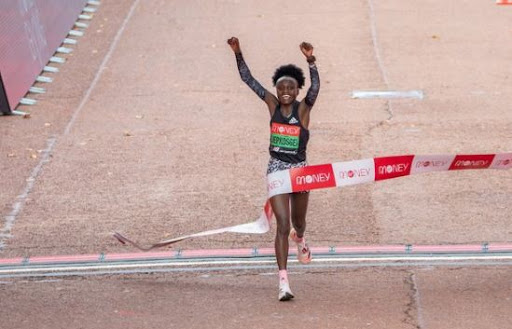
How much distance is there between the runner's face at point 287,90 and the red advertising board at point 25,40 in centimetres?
782

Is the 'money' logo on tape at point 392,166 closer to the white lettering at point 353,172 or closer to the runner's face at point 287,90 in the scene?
the white lettering at point 353,172

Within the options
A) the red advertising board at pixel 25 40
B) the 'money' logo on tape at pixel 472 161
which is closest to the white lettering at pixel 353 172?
the 'money' logo on tape at pixel 472 161

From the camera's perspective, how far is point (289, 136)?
338 inches

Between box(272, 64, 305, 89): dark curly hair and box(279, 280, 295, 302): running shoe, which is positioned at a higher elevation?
box(272, 64, 305, 89): dark curly hair

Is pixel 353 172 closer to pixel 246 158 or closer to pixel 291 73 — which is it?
pixel 291 73

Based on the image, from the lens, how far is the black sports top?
857 centimetres

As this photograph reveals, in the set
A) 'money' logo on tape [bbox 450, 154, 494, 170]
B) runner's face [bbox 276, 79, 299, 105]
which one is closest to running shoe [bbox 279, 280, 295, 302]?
runner's face [bbox 276, 79, 299, 105]

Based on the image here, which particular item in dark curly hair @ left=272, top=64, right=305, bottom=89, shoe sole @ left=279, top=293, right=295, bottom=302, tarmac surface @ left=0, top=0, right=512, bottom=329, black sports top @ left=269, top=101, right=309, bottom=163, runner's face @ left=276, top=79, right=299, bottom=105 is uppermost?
dark curly hair @ left=272, top=64, right=305, bottom=89

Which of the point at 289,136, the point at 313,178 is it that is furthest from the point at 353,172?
the point at 289,136

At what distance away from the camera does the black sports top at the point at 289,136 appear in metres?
8.57

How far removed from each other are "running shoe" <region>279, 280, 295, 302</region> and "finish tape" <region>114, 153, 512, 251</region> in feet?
2.36

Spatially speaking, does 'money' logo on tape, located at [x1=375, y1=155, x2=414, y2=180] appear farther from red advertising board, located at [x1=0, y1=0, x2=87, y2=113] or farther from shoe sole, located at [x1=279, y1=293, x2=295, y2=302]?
red advertising board, located at [x1=0, y1=0, x2=87, y2=113]

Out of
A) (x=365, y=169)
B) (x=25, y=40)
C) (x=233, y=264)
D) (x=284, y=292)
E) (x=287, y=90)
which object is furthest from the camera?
(x=25, y=40)

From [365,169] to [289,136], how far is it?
2.79 ft
